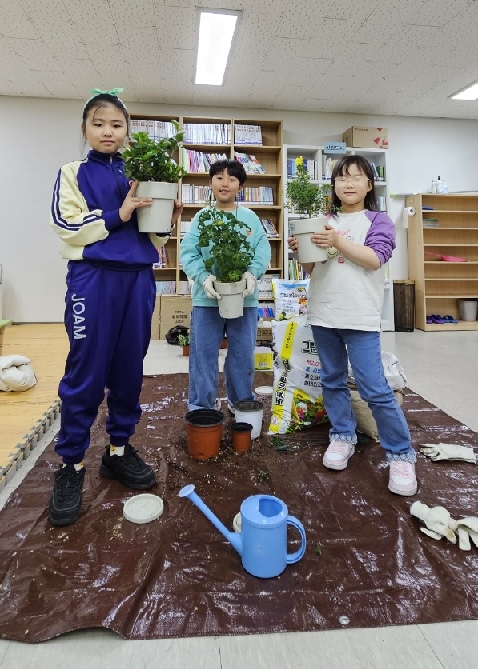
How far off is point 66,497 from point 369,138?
509cm

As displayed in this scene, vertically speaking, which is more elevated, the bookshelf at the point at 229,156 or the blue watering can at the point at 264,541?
the bookshelf at the point at 229,156

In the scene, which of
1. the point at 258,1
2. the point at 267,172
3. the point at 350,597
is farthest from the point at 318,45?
the point at 350,597

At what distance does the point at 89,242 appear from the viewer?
4.02 ft

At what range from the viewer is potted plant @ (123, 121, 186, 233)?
123 centimetres

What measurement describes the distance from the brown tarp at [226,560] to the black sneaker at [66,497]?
31mm

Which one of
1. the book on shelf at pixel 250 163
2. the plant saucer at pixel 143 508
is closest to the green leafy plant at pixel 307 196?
the plant saucer at pixel 143 508

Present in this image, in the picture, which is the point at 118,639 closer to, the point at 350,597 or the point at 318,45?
the point at 350,597

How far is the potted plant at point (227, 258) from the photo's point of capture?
1.65 meters

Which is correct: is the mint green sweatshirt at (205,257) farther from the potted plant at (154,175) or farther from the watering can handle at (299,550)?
the watering can handle at (299,550)

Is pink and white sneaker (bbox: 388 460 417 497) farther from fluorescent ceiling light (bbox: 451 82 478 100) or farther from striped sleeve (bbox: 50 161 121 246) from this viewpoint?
fluorescent ceiling light (bbox: 451 82 478 100)

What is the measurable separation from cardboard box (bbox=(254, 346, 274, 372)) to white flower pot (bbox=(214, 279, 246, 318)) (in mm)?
1429

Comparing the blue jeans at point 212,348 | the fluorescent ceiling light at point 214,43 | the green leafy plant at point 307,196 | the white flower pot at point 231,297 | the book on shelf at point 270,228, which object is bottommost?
the blue jeans at point 212,348

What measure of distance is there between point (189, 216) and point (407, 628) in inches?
183

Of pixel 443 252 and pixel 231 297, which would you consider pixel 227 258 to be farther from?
pixel 443 252
